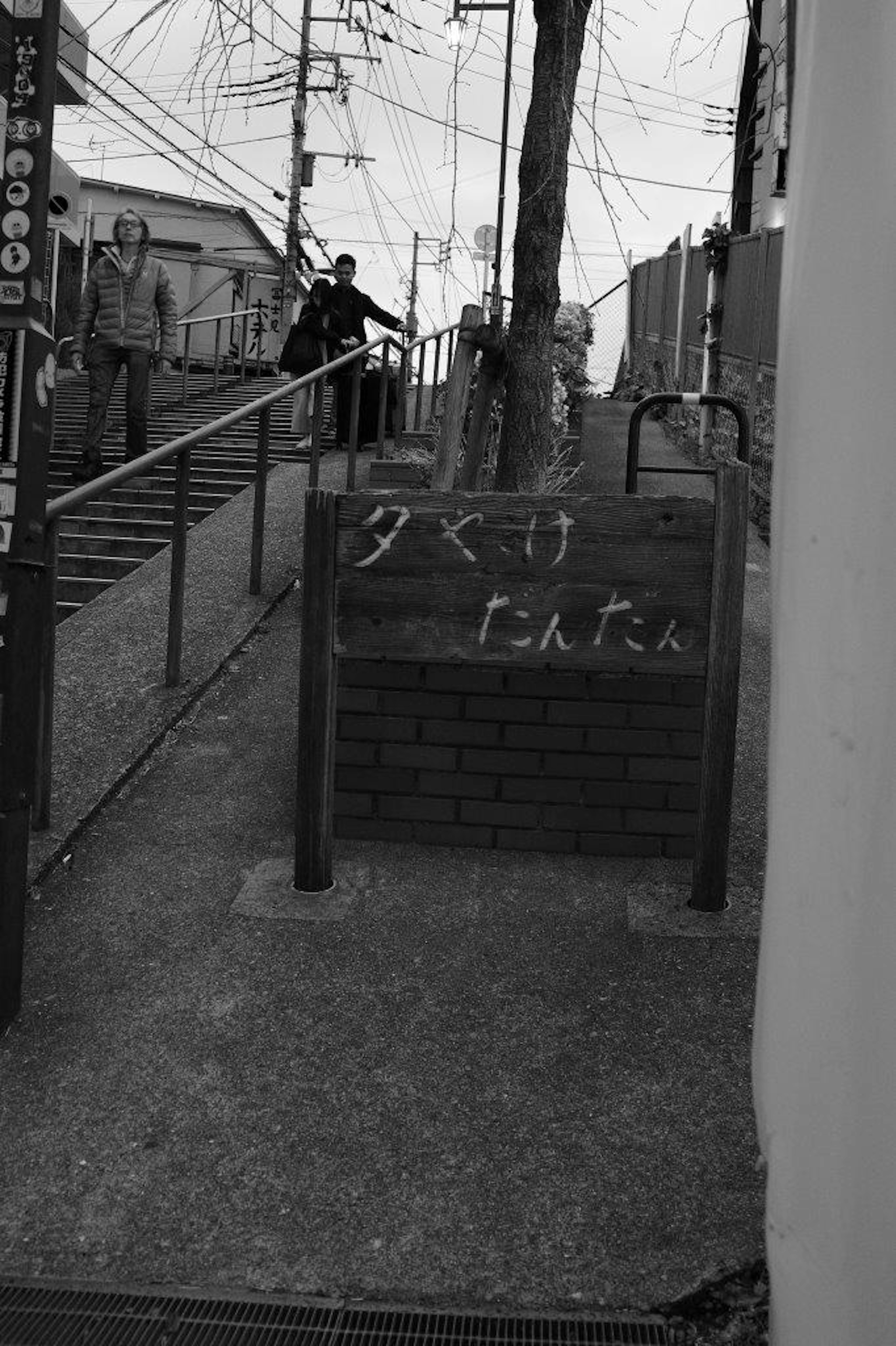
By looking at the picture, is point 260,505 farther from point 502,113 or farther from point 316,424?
point 502,113

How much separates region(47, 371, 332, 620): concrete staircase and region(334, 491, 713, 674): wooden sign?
6.87 feet

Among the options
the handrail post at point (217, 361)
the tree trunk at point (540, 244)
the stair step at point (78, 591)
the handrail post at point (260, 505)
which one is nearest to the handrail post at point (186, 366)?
the handrail post at point (217, 361)

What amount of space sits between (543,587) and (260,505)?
8.99 feet

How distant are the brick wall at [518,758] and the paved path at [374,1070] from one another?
10cm

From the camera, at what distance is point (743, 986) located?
11.5ft

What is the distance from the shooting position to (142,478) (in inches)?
394

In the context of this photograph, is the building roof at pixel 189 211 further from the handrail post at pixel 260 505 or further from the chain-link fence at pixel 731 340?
the handrail post at pixel 260 505

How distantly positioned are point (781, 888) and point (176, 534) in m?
3.95

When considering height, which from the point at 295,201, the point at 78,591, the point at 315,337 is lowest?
the point at 78,591

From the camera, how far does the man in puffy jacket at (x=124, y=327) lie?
9.60 meters

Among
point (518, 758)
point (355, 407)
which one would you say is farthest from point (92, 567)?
point (518, 758)

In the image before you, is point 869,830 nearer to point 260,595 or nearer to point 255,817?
point 255,817

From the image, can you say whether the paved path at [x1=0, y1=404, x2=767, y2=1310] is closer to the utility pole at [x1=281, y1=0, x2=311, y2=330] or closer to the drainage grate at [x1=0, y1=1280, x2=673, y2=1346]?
the drainage grate at [x1=0, y1=1280, x2=673, y2=1346]

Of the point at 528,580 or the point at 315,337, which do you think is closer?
the point at 528,580
